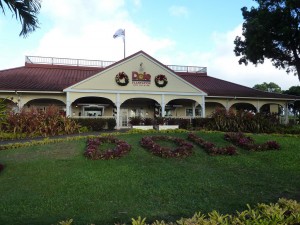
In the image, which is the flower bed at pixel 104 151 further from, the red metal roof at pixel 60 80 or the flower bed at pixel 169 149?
the red metal roof at pixel 60 80

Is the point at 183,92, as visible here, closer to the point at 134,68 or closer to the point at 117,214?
the point at 134,68

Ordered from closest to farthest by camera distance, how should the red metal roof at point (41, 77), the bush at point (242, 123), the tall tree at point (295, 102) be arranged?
the bush at point (242, 123) → the red metal roof at point (41, 77) → the tall tree at point (295, 102)

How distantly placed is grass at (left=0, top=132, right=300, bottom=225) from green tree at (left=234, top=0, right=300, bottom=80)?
60.4 feet

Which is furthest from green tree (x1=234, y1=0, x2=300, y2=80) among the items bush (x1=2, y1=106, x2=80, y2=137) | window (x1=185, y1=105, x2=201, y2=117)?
bush (x1=2, y1=106, x2=80, y2=137)

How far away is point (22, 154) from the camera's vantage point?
12164mm

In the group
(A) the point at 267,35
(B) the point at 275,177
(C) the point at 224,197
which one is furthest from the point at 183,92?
(C) the point at 224,197

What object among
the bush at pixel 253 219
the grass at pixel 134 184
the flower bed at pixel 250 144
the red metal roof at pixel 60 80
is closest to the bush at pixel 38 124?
the red metal roof at pixel 60 80

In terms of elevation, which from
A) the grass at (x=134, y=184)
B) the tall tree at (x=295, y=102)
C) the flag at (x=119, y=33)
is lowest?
the grass at (x=134, y=184)

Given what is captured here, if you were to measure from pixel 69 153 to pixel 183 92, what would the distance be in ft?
51.7

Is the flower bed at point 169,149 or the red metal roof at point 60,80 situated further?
the red metal roof at point 60,80

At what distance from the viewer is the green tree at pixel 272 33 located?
28.2 metres

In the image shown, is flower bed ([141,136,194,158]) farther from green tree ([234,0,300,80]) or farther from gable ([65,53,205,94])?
green tree ([234,0,300,80])

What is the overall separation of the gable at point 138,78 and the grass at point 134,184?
41.0ft

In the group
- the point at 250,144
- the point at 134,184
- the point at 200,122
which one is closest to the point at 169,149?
the point at 250,144
